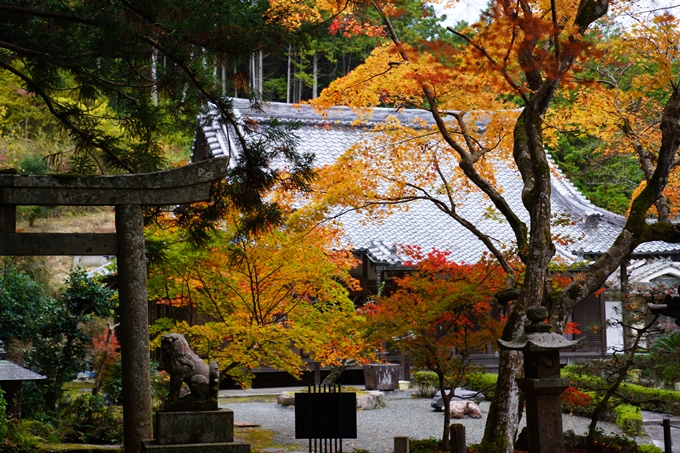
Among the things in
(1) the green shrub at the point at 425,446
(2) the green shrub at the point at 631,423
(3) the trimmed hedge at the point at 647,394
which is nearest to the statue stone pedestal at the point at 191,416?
(1) the green shrub at the point at 425,446

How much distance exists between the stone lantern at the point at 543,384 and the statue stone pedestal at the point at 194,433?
2693 mm

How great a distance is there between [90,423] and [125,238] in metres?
6.31

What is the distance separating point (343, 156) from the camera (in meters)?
12.1

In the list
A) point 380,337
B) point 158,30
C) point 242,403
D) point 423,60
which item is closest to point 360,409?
point 242,403

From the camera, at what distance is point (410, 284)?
11516 mm

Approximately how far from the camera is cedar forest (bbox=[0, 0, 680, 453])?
25.1 ft

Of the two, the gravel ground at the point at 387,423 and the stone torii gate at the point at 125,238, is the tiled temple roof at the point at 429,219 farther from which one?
the stone torii gate at the point at 125,238

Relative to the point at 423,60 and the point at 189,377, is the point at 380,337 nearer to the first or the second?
the point at 423,60

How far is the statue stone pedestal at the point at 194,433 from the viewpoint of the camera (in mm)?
6445

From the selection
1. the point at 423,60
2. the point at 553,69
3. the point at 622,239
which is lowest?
the point at 622,239

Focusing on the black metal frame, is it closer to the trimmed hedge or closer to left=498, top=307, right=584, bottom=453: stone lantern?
left=498, top=307, right=584, bottom=453: stone lantern

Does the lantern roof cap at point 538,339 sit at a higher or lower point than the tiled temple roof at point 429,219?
lower

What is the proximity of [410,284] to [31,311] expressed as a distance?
690 cm

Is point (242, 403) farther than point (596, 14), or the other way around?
point (242, 403)
